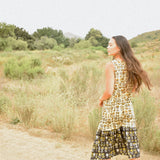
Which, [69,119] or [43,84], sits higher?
[43,84]

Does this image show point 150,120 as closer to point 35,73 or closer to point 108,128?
point 108,128

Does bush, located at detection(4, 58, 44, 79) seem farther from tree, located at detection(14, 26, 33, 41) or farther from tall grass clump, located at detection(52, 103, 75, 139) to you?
tree, located at detection(14, 26, 33, 41)

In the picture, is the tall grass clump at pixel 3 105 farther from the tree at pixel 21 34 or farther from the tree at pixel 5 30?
the tree at pixel 21 34

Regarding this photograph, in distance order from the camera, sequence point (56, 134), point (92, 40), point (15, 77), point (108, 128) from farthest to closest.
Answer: point (92, 40)
point (15, 77)
point (56, 134)
point (108, 128)

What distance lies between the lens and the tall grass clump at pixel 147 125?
3.92 meters

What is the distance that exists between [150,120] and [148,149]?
0.56 metres

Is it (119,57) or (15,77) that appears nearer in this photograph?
(119,57)

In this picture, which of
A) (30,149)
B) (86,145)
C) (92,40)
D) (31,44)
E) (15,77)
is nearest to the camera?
(30,149)

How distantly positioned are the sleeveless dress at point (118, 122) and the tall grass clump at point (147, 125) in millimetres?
1521

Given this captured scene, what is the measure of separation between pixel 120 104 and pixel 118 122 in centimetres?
20

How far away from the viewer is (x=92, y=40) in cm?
5625

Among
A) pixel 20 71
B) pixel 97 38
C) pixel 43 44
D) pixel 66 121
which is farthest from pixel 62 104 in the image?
pixel 97 38

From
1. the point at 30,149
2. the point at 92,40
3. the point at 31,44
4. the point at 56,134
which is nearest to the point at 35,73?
the point at 56,134

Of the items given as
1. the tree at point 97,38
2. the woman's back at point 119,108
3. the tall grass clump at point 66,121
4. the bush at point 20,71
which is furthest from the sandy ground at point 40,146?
the tree at point 97,38
